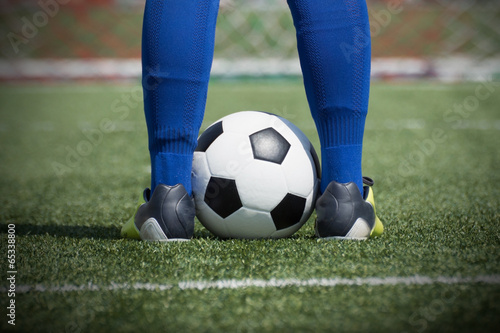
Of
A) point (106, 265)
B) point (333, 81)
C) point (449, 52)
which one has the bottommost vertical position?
point (106, 265)

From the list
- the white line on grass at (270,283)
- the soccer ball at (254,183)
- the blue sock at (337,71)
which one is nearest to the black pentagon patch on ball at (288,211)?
the soccer ball at (254,183)

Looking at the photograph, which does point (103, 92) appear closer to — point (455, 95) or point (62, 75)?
point (62, 75)

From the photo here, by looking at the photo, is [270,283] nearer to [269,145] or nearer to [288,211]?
[288,211]

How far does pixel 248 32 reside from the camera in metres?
15.6

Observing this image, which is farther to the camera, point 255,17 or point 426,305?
point 255,17

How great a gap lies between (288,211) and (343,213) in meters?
0.17

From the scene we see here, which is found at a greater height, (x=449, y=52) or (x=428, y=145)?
(x=449, y=52)

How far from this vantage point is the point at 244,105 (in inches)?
284

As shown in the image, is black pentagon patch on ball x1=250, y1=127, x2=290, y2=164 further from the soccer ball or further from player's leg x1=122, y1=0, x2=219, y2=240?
player's leg x1=122, y1=0, x2=219, y2=240

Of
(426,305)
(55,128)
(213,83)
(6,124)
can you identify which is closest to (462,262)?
(426,305)

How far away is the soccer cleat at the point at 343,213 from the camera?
1.79 m

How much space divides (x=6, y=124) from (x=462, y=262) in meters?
5.49

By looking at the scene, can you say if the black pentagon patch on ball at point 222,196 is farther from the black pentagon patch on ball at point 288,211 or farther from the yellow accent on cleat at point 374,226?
the yellow accent on cleat at point 374,226

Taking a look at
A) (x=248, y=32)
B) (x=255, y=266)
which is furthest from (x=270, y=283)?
(x=248, y=32)
